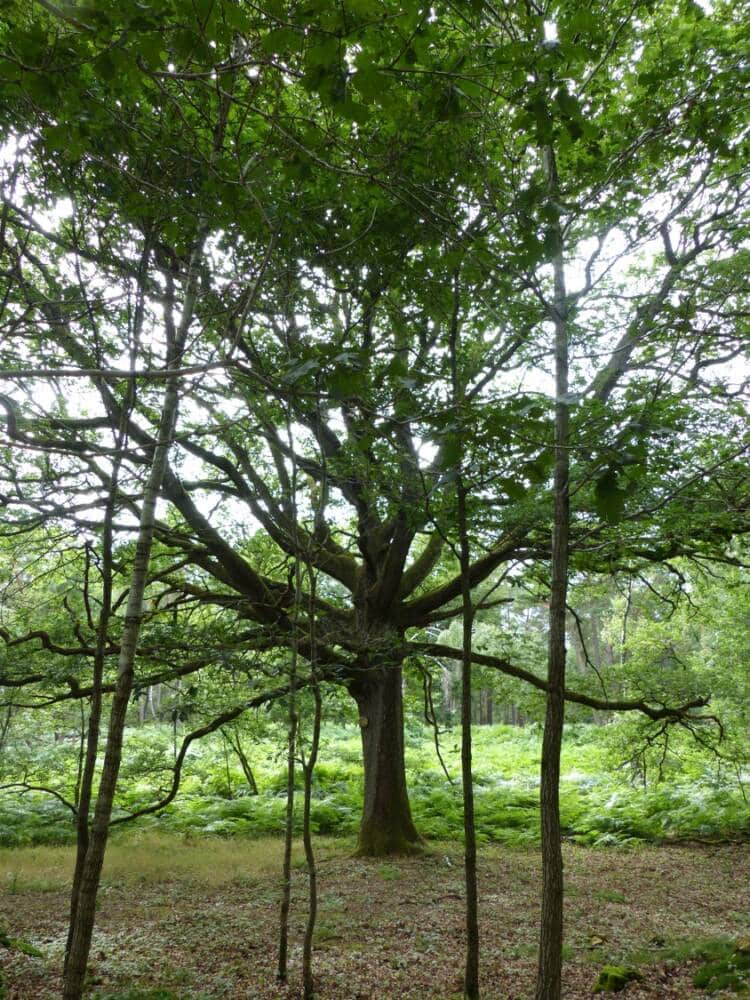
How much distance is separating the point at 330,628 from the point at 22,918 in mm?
4753

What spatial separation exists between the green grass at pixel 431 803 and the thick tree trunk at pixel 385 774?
2.02 metres

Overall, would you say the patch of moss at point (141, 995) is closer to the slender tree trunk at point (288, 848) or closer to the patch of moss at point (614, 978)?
the slender tree trunk at point (288, 848)

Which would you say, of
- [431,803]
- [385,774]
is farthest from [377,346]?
[431,803]

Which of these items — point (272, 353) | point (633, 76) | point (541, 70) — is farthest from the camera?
point (633, 76)

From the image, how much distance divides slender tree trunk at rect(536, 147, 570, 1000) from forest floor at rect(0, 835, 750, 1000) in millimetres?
1532

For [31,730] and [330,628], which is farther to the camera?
[31,730]

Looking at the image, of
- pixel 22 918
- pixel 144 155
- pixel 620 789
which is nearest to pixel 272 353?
pixel 144 155

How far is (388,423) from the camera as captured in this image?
244cm

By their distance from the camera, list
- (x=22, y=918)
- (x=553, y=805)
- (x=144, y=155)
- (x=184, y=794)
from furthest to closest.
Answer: (x=184, y=794)
(x=22, y=918)
(x=553, y=805)
(x=144, y=155)

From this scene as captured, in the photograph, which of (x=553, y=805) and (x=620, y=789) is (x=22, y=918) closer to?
(x=553, y=805)

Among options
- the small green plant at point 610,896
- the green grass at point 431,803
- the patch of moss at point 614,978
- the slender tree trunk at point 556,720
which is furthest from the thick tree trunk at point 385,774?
the slender tree trunk at point 556,720

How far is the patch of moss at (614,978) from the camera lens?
4.64 m

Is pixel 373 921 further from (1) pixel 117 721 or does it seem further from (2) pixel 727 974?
(1) pixel 117 721

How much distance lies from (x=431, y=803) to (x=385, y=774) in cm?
475
